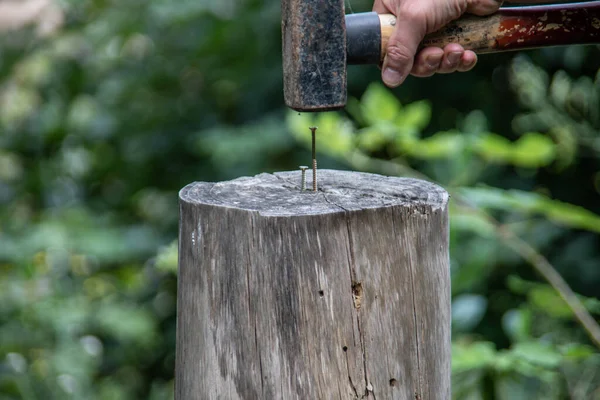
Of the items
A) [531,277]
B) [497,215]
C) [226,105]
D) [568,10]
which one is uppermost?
[568,10]

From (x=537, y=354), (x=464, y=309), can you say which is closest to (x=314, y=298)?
(x=537, y=354)

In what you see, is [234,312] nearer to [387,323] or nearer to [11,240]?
[387,323]

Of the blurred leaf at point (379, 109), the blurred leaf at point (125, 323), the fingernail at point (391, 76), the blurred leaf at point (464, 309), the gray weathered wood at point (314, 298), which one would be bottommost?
the blurred leaf at point (125, 323)

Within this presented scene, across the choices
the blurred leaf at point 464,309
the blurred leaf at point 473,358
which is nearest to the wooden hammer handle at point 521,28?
the blurred leaf at point 473,358

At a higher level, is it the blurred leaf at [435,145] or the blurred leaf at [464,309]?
the blurred leaf at [435,145]

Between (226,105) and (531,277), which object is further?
(226,105)

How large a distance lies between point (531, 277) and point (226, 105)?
5.46 ft

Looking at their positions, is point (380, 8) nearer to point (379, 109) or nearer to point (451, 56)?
point (451, 56)

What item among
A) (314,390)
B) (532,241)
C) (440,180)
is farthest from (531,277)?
(314,390)

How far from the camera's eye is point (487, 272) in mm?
2893

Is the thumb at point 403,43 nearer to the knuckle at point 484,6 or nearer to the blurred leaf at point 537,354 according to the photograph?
the knuckle at point 484,6

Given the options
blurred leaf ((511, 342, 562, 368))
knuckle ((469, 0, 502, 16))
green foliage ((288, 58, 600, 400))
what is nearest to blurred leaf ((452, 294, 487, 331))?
green foliage ((288, 58, 600, 400))

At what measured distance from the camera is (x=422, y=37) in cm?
144

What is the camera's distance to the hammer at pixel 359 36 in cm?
139
